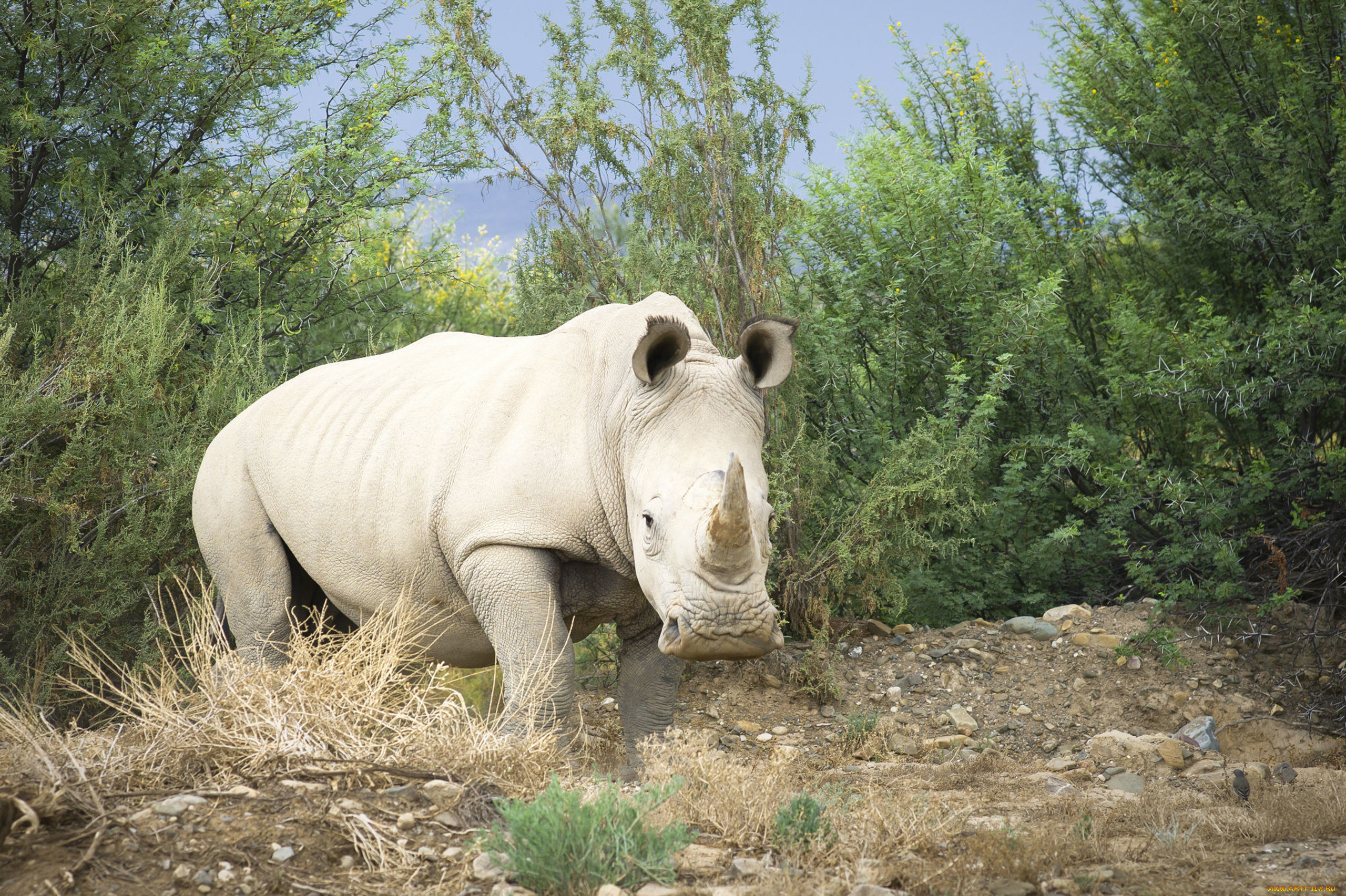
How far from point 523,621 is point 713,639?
92 centimetres

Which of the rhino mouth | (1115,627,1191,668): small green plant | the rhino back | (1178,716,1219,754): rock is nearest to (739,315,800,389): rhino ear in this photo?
the rhino back

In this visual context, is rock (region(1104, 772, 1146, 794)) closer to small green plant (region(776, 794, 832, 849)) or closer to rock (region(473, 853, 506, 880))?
small green plant (region(776, 794, 832, 849))

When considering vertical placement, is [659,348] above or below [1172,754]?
above

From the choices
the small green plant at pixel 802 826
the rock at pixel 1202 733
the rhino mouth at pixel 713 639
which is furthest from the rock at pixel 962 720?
the rhino mouth at pixel 713 639

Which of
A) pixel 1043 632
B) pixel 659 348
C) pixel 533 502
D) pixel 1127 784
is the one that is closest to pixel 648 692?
pixel 533 502

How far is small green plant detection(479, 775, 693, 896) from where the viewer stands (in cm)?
279

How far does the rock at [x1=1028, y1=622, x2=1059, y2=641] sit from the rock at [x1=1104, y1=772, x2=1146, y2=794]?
1.94 m

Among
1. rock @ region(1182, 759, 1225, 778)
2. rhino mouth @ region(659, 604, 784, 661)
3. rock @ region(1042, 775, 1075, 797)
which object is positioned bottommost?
rock @ region(1182, 759, 1225, 778)

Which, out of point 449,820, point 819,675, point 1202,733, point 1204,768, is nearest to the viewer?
point 449,820

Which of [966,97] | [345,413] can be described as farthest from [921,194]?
[345,413]

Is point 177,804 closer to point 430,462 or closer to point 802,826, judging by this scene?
point 430,462

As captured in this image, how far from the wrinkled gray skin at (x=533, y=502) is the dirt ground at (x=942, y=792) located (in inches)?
23.1

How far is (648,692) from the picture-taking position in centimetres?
456

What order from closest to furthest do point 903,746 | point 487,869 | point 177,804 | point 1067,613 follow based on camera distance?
point 487,869
point 177,804
point 903,746
point 1067,613
